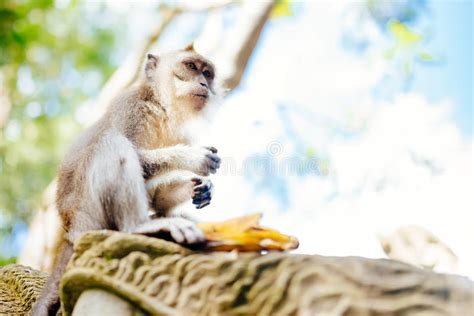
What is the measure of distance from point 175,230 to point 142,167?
1.03 meters

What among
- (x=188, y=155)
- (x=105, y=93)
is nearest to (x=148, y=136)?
(x=188, y=155)

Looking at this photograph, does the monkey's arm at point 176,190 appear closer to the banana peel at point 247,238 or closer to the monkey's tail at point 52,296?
the banana peel at point 247,238

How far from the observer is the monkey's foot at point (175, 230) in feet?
Answer: 14.5

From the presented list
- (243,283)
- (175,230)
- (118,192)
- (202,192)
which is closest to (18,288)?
(118,192)

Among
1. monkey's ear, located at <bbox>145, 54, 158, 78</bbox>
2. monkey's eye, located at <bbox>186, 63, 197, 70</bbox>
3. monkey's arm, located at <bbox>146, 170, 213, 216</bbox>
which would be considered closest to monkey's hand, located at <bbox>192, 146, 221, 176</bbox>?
monkey's arm, located at <bbox>146, 170, 213, 216</bbox>

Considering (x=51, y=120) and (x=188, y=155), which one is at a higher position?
(x=51, y=120)

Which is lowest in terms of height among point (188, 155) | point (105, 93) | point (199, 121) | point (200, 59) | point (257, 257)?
point (257, 257)

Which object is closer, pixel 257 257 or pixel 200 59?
pixel 257 257

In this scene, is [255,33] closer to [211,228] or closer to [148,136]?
[148,136]

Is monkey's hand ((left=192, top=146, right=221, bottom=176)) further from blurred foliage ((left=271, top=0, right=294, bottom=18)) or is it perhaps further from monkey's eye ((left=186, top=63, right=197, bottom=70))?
blurred foliage ((left=271, top=0, right=294, bottom=18))

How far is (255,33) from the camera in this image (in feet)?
40.0

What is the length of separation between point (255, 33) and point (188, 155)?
7.14m

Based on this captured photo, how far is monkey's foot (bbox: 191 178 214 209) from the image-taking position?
5234mm

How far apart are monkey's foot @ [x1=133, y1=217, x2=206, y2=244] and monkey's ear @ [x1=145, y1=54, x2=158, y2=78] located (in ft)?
7.89
